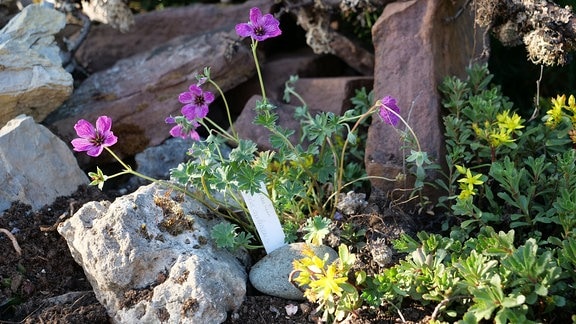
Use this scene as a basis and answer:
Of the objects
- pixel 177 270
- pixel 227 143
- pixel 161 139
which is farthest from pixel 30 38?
pixel 177 270

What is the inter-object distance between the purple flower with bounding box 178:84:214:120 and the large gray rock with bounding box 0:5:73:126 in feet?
2.92

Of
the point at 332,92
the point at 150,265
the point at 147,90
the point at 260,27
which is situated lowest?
the point at 150,265

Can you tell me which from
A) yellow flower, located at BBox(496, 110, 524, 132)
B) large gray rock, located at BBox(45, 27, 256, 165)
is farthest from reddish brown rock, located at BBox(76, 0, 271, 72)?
yellow flower, located at BBox(496, 110, 524, 132)

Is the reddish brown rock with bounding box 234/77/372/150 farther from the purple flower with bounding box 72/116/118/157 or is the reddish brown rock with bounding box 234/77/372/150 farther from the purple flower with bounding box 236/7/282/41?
the purple flower with bounding box 72/116/118/157

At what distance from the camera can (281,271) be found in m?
2.70

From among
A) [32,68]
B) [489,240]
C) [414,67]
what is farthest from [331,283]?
[32,68]

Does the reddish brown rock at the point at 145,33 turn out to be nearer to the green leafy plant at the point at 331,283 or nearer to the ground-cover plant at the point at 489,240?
the ground-cover plant at the point at 489,240

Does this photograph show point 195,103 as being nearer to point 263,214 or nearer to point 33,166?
point 263,214

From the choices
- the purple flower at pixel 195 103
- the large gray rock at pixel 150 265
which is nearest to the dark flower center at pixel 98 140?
the large gray rock at pixel 150 265

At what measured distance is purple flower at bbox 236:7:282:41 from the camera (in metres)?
2.84

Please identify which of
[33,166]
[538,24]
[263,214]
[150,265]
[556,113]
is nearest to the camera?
[150,265]

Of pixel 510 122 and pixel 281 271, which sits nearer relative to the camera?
pixel 281 271

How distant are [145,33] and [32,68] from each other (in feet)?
3.54

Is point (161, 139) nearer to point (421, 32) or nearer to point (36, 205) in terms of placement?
point (36, 205)
